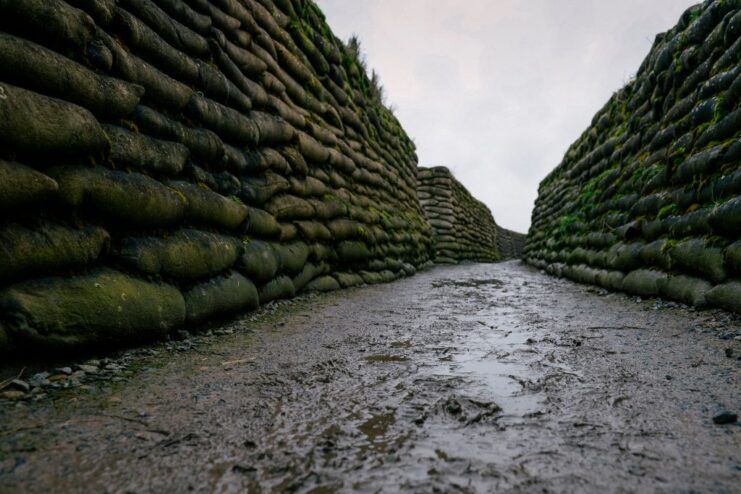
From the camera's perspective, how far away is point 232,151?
92.3 inches

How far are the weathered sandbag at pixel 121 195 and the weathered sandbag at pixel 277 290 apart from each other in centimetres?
81

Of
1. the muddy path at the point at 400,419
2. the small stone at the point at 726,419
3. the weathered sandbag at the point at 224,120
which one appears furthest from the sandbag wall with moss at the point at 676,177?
the weathered sandbag at the point at 224,120

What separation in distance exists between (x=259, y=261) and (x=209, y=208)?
1.52 feet

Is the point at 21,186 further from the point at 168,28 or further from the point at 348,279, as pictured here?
the point at 348,279

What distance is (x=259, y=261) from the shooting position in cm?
232

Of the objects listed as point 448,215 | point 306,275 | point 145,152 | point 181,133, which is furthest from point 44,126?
point 448,215

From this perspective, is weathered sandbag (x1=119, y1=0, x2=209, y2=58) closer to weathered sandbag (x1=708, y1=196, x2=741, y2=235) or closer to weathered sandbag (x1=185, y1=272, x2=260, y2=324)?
weathered sandbag (x1=185, y1=272, x2=260, y2=324)

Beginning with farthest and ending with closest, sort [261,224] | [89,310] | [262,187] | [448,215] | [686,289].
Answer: [448,215] → [262,187] → [261,224] → [686,289] → [89,310]

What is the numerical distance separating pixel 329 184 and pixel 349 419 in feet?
9.74

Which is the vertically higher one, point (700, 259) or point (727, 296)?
point (700, 259)

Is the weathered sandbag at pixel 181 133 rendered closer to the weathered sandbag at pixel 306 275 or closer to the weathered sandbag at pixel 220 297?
the weathered sandbag at pixel 220 297

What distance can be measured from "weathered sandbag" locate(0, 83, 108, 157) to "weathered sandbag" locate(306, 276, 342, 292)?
6.36 ft

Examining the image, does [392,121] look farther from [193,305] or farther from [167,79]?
[193,305]

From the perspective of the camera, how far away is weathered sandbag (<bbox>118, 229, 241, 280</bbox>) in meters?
1.50
